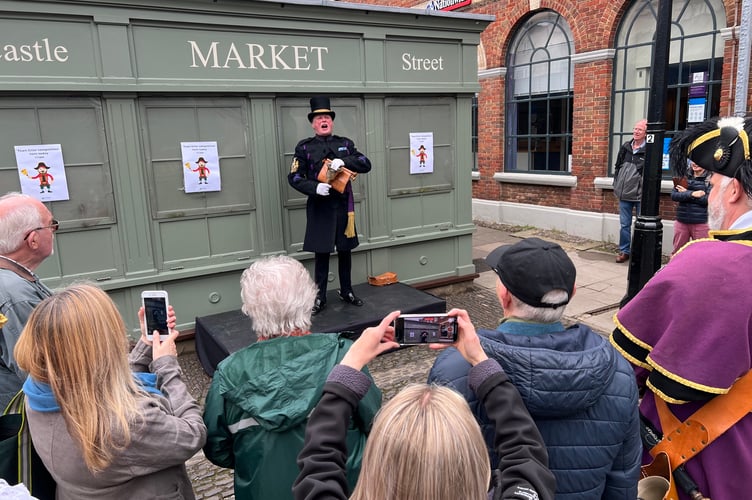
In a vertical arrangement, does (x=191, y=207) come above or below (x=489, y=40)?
below

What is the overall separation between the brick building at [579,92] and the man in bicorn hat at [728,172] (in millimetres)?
6306

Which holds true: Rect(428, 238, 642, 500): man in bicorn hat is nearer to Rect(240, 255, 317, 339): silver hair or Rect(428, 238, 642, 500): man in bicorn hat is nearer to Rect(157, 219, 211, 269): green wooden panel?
Rect(240, 255, 317, 339): silver hair

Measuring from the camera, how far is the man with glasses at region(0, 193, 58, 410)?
2.36m

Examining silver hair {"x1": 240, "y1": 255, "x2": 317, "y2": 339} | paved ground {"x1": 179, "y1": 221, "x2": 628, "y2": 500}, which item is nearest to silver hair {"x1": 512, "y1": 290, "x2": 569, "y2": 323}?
silver hair {"x1": 240, "y1": 255, "x2": 317, "y2": 339}

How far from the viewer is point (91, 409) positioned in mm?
1615

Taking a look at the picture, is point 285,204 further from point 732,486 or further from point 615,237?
point 615,237

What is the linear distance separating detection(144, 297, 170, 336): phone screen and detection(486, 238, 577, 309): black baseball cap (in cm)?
140

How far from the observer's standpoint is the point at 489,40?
11406 mm

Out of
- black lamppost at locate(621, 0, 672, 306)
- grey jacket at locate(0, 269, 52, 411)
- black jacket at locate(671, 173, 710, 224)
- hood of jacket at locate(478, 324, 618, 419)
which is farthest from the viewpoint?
black jacket at locate(671, 173, 710, 224)

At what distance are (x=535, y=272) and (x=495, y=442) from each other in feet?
1.64

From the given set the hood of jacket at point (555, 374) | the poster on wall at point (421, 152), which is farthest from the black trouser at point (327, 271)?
the hood of jacket at point (555, 374)

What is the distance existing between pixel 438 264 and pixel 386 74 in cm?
245

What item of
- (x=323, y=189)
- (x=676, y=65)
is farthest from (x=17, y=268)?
(x=676, y=65)

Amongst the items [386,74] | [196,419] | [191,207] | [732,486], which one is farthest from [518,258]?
[386,74]
